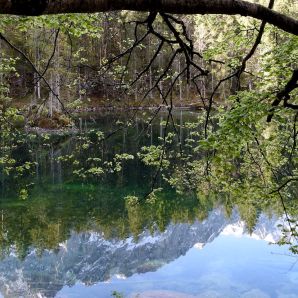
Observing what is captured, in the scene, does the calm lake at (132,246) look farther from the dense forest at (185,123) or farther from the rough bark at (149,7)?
the rough bark at (149,7)

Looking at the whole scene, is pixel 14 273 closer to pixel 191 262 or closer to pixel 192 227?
pixel 191 262

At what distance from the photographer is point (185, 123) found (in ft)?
48.8

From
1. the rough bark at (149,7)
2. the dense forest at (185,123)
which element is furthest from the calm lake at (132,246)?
the rough bark at (149,7)

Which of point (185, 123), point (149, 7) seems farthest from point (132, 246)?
point (149, 7)

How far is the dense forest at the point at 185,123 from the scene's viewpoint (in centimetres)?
453

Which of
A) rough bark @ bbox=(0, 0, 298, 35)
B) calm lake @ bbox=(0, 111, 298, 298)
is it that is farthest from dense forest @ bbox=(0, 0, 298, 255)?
calm lake @ bbox=(0, 111, 298, 298)

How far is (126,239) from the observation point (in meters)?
17.1

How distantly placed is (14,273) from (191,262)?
6.47 meters

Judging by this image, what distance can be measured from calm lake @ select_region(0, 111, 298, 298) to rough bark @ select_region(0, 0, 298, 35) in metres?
9.58

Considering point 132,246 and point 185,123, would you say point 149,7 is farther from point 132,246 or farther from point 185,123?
point 132,246

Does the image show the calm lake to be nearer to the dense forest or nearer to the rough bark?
the dense forest

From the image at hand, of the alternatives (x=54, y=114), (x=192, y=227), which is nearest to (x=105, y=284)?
(x=192, y=227)

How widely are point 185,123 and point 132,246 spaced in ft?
17.9

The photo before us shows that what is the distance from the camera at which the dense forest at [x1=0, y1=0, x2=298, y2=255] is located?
453 cm
